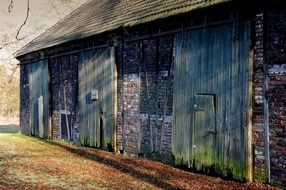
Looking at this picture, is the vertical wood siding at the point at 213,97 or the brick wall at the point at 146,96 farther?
the brick wall at the point at 146,96

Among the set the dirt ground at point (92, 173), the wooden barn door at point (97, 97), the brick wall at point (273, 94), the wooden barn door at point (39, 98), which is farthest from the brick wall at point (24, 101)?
the brick wall at point (273, 94)

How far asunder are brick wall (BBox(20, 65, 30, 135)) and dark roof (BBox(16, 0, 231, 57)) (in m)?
1.18

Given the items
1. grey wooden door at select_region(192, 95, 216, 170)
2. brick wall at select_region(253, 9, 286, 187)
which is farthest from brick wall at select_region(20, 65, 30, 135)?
brick wall at select_region(253, 9, 286, 187)

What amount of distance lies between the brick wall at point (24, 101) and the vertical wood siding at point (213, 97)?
1296 cm

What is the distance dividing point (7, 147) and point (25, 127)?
21.7 feet

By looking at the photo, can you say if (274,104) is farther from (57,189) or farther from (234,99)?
(57,189)

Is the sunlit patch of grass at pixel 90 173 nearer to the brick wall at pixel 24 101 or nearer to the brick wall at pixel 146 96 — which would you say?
the brick wall at pixel 146 96

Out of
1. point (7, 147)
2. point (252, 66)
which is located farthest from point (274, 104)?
point (7, 147)

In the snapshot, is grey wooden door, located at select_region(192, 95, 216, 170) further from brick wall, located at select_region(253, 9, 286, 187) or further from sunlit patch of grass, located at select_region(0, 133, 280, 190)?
brick wall, located at select_region(253, 9, 286, 187)

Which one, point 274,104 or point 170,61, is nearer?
point 274,104

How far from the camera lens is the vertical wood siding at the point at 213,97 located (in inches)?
354

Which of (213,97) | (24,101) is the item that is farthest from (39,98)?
(213,97)

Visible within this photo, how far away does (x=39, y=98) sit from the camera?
1984cm

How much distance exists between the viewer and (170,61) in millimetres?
11250
